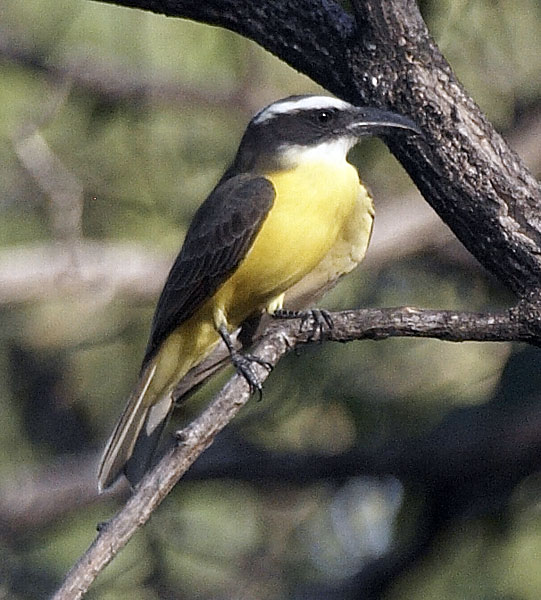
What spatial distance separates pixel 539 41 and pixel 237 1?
341 centimetres

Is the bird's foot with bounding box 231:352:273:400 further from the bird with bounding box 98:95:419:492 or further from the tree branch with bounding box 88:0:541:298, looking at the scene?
the tree branch with bounding box 88:0:541:298

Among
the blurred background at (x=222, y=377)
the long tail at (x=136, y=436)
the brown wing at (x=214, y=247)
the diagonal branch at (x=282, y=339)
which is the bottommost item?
the blurred background at (x=222, y=377)

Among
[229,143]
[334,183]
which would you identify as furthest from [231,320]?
[229,143]

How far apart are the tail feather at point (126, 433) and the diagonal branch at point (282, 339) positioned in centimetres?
76

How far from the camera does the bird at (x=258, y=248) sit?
3.82m

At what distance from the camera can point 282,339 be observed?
330cm

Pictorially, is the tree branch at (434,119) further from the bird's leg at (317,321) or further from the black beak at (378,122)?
the bird's leg at (317,321)

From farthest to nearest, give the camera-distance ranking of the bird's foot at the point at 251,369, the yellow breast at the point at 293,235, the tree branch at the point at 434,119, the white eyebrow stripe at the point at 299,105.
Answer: the white eyebrow stripe at the point at 299,105 → the yellow breast at the point at 293,235 → the bird's foot at the point at 251,369 → the tree branch at the point at 434,119

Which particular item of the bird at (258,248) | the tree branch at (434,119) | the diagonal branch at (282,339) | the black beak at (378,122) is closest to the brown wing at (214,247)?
the bird at (258,248)

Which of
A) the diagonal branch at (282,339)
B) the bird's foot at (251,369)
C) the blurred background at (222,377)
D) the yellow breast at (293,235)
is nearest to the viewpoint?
A: the diagonal branch at (282,339)

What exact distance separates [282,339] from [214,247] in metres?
0.64

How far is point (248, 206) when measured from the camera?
151 inches

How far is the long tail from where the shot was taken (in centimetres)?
390

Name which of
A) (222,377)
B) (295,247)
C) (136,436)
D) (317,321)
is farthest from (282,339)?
(222,377)
